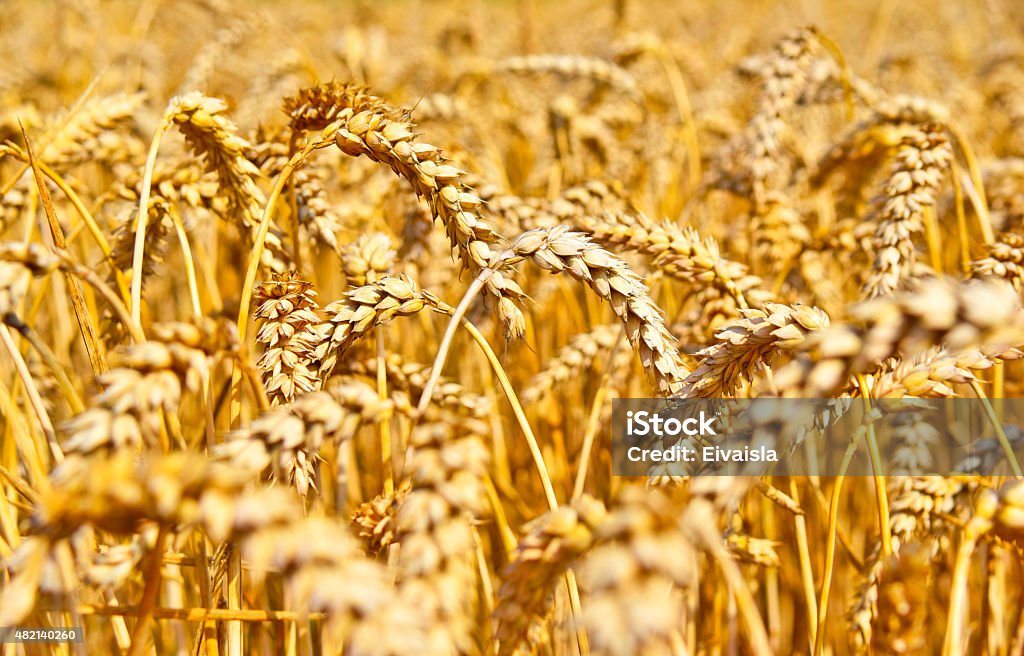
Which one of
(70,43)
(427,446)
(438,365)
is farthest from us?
(70,43)

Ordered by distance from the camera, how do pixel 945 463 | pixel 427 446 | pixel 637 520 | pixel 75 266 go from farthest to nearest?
pixel 945 463 → pixel 75 266 → pixel 427 446 → pixel 637 520

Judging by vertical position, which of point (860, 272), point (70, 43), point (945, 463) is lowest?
point (945, 463)

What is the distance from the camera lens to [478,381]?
2779mm

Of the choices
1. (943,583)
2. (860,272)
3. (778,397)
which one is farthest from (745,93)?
(778,397)

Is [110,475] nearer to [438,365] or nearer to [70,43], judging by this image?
[438,365]

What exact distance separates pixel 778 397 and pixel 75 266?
30.4 inches

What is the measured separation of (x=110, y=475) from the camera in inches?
24.1

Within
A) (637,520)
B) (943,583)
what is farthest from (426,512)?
(943,583)

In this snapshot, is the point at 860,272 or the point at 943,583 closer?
the point at 943,583

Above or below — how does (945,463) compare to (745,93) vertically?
below

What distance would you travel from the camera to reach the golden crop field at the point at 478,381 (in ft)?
2.14

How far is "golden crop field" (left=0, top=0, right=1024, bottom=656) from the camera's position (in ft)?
2.14

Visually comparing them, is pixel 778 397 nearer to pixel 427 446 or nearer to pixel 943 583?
pixel 427 446

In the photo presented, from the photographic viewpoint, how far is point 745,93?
591 centimetres
